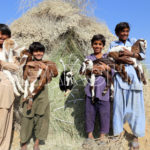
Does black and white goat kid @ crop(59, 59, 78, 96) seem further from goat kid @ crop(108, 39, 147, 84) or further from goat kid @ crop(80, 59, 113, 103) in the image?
goat kid @ crop(108, 39, 147, 84)

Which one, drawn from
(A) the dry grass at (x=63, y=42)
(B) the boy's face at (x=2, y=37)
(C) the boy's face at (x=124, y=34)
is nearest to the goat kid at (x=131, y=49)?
(C) the boy's face at (x=124, y=34)

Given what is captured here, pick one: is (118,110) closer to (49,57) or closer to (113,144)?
(113,144)

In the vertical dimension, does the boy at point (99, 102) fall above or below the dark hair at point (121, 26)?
below

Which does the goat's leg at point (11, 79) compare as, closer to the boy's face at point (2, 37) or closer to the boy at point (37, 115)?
the boy at point (37, 115)

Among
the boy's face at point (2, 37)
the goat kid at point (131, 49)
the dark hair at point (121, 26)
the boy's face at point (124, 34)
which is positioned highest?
the dark hair at point (121, 26)

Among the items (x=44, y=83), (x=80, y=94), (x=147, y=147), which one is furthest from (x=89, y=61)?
(x=147, y=147)

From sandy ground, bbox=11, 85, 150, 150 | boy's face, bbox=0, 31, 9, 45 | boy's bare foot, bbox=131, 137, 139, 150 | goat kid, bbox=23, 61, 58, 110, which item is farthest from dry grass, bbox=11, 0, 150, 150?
goat kid, bbox=23, 61, 58, 110

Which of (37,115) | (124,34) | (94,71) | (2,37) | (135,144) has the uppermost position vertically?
(124,34)

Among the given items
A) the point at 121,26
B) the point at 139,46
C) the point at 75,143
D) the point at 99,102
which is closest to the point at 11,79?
the point at 99,102

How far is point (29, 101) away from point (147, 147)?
2.02 meters

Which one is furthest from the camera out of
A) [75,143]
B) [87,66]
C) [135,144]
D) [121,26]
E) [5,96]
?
[75,143]

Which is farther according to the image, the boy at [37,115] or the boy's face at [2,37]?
the boy at [37,115]

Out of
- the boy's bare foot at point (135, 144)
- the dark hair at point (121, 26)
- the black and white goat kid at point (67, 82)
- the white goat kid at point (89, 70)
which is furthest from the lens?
the black and white goat kid at point (67, 82)

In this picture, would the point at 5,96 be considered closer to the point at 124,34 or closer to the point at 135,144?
the point at 124,34
